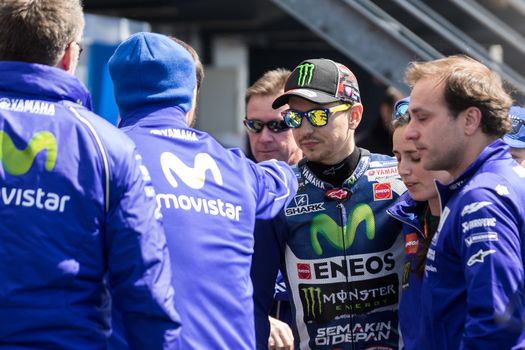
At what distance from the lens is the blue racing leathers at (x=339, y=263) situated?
398 centimetres

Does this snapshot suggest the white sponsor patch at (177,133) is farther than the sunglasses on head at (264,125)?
No

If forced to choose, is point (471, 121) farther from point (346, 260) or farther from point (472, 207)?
point (346, 260)

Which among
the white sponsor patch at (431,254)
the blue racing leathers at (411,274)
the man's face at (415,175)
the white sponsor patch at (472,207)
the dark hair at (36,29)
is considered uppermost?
the dark hair at (36,29)

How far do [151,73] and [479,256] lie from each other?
4.09ft

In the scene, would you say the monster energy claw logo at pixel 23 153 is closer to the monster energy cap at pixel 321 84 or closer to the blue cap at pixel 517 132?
the monster energy cap at pixel 321 84

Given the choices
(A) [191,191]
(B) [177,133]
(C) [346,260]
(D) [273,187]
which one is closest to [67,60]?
(B) [177,133]

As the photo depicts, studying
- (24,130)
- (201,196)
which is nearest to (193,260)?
(201,196)

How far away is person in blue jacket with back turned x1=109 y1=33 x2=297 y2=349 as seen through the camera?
3.25 meters

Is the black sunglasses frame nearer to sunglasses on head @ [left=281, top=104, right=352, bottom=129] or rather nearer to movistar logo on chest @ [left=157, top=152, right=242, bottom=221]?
sunglasses on head @ [left=281, top=104, right=352, bottom=129]

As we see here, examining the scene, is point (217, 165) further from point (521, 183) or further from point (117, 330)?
point (521, 183)

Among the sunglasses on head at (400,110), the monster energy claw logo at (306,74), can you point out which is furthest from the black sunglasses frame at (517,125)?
the monster energy claw logo at (306,74)

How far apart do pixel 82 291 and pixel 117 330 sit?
0.95ft

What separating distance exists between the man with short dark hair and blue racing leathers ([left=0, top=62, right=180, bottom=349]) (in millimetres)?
947

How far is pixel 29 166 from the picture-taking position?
2.92 m
